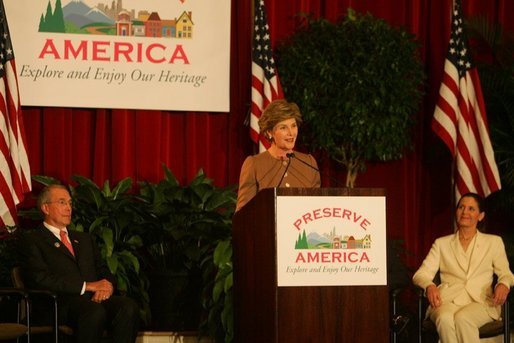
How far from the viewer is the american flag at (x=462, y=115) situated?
7.07m

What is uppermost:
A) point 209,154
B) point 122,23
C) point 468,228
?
point 122,23

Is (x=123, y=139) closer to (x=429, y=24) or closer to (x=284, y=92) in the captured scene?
(x=284, y=92)

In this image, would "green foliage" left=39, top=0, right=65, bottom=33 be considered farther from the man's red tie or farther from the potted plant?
the man's red tie

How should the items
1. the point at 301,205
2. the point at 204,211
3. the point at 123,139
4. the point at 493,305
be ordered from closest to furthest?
the point at 301,205 < the point at 493,305 < the point at 204,211 < the point at 123,139

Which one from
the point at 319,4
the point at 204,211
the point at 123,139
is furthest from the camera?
the point at 319,4

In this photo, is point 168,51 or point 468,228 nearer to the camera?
point 468,228

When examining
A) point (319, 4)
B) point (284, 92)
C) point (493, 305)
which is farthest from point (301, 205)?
point (319, 4)

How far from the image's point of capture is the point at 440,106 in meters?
7.20

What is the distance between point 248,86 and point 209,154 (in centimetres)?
63

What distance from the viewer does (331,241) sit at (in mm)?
3584

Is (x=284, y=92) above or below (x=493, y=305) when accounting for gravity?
above

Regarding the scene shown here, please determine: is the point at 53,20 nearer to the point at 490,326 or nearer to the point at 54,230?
the point at 54,230

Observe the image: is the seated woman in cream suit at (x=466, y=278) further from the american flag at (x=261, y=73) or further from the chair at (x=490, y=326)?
the american flag at (x=261, y=73)

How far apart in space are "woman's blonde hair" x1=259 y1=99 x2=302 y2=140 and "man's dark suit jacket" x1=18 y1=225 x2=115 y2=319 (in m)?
1.75
